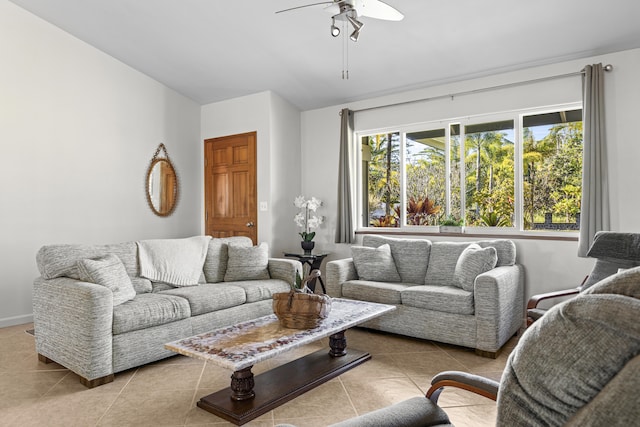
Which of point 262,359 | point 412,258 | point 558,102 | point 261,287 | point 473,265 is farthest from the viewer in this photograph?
Result: point 412,258

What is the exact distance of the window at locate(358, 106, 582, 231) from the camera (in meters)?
4.20

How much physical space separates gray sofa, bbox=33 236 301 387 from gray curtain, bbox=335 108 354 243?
1317mm

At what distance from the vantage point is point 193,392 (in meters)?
2.68

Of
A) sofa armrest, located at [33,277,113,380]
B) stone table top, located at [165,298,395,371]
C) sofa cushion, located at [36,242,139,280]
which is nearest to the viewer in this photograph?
stone table top, located at [165,298,395,371]

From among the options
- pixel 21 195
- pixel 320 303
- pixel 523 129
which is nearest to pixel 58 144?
pixel 21 195

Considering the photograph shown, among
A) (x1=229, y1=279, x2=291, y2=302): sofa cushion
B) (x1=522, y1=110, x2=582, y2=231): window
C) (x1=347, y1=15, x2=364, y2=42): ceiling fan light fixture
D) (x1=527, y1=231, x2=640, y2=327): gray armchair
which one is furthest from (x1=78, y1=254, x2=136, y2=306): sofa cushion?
(x1=522, y1=110, x2=582, y2=231): window

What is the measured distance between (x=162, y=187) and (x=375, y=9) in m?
3.87

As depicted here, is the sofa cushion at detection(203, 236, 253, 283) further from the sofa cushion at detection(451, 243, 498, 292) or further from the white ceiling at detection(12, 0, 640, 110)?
the sofa cushion at detection(451, 243, 498, 292)

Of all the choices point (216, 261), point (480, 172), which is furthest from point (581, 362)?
point (480, 172)

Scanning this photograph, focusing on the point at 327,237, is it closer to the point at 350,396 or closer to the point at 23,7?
the point at 350,396

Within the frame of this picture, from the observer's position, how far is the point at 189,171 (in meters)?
6.10

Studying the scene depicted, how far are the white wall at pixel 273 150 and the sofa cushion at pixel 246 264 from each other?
117cm

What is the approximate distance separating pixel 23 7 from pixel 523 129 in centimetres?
525

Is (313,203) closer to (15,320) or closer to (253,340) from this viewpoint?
(253,340)
